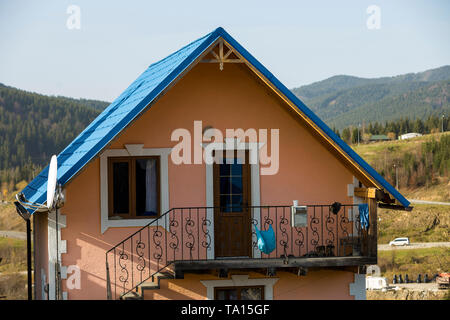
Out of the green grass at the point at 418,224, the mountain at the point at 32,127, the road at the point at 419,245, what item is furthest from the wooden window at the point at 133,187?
the mountain at the point at 32,127

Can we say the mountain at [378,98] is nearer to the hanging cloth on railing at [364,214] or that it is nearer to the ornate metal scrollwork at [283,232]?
the hanging cloth on railing at [364,214]

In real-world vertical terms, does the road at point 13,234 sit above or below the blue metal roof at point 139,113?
below

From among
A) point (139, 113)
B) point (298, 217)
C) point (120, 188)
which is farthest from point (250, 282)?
point (139, 113)

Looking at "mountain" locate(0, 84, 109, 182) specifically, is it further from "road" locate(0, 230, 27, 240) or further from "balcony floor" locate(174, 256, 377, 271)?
"balcony floor" locate(174, 256, 377, 271)

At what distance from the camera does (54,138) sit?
70625 millimetres

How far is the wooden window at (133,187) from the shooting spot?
44.3 ft

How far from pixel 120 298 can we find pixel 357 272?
422 cm

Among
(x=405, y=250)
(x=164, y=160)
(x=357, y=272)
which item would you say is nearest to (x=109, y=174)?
(x=164, y=160)

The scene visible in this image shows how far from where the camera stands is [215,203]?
1373cm

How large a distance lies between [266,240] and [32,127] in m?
64.1

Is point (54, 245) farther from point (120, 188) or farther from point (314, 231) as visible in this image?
point (314, 231)

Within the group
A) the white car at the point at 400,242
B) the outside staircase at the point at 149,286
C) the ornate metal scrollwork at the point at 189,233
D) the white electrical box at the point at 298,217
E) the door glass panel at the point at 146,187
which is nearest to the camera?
the outside staircase at the point at 149,286

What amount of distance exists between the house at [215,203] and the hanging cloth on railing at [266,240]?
0.06 m

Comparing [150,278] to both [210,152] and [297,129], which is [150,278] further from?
[297,129]
